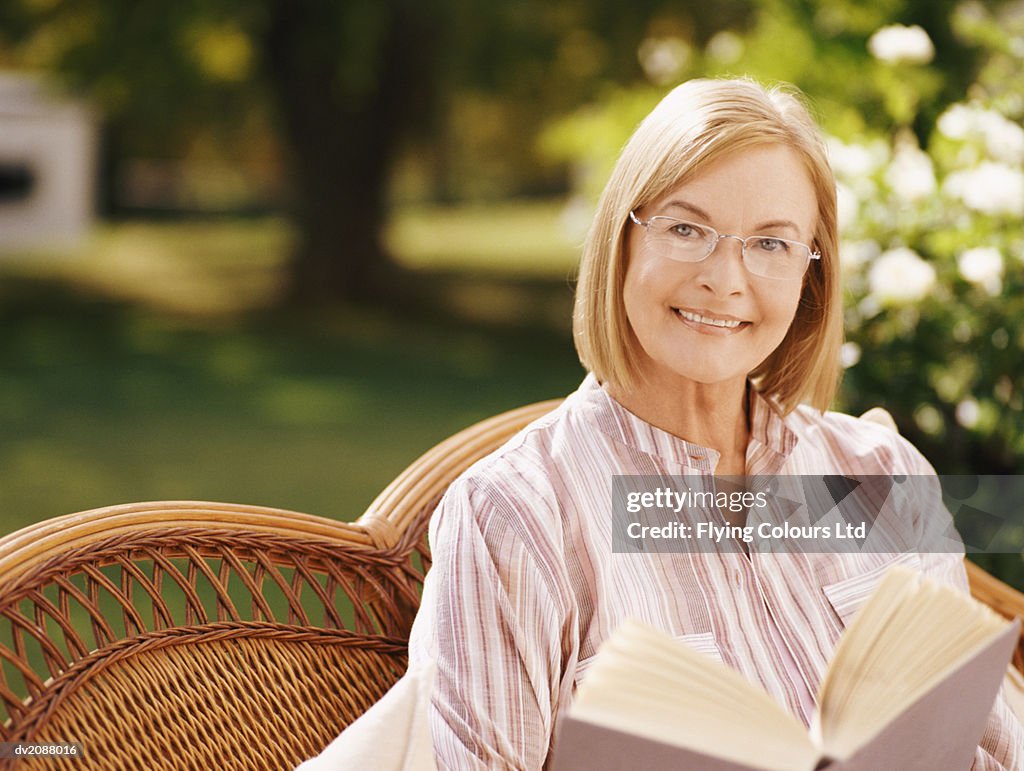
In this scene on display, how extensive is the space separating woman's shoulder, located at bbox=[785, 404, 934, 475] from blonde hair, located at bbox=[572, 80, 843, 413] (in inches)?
2.3

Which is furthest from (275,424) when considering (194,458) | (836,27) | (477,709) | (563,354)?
(477,709)

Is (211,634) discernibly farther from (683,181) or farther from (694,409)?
(683,181)

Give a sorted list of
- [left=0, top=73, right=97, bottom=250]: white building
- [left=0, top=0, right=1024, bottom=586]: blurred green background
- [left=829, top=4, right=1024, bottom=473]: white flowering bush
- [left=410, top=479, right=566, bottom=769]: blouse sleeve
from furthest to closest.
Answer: [left=0, top=73, right=97, bottom=250]: white building < [left=0, top=0, right=1024, bottom=586]: blurred green background < [left=829, top=4, right=1024, bottom=473]: white flowering bush < [left=410, top=479, right=566, bottom=769]: blouse sleeve

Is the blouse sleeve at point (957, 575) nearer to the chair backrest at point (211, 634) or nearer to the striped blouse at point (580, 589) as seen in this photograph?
the striped blouse at point (580, 589)

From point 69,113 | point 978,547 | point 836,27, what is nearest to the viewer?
point 978,547

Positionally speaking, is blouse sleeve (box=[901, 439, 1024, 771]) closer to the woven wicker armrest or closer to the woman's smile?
the woman's smile

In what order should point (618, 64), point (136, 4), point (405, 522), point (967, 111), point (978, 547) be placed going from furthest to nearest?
point (618, 64) → point (136, 4) → point (967, 111) → point (978, 547) → point (405, 522)

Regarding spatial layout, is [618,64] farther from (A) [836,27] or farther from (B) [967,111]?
(B) [967,111]

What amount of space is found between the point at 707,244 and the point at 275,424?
648cm

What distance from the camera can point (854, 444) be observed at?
6.13 ft

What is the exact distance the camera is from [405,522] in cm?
185

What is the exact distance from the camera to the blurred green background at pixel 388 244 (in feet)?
10.9

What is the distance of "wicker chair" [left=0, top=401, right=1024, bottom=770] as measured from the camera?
1.40m

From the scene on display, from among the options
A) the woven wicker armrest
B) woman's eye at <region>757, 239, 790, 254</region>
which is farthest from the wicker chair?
woman's eye at <region>757, 239, 790, 254</region>
